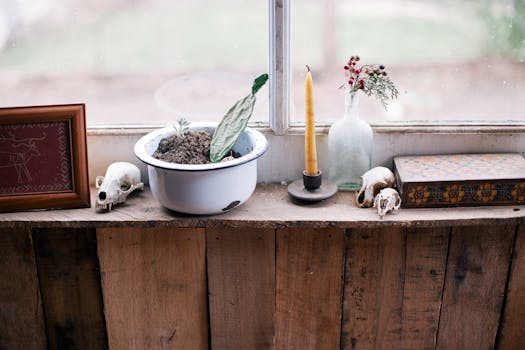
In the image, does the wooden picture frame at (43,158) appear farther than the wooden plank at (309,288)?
No

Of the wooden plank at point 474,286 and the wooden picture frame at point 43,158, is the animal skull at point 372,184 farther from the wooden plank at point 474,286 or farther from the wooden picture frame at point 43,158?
the wooden picture frame at point 43,158

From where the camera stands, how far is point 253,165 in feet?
4.17

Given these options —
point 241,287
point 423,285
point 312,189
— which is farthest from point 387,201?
point 241,287

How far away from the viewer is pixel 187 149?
127cm

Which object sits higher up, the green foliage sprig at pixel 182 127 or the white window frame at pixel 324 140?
the green foliage sprig at pixel 182 127

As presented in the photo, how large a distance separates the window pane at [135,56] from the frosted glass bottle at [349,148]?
16 cm

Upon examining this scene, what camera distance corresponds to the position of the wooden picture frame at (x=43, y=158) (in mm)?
1271

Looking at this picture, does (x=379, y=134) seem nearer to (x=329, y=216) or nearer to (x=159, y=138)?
(x=329, y=216)

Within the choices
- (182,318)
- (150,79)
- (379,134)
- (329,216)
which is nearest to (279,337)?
(182,318)

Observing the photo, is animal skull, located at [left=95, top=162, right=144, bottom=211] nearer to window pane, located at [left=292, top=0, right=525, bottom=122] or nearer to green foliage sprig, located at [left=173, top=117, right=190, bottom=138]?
green foliage sprig, located at [left=173, top=117, right=190, bottom=138]

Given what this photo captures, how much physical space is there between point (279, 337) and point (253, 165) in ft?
1.47

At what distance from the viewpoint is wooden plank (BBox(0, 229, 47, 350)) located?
1.40 metres

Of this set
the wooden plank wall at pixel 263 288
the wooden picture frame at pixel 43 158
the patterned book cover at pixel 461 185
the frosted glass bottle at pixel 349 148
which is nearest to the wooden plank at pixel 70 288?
the wooden plank wall at pixel 263 288

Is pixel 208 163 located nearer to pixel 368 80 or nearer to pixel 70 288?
Answer: pixel 368 80
